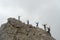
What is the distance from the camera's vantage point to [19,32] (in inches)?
2351

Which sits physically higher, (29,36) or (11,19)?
(11,19)

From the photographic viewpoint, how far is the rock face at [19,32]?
57669 millimetres

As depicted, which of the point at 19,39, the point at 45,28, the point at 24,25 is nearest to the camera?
the point at 19,39

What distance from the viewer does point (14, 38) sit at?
57.7 metres

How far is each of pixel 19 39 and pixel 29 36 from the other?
12.3 ft

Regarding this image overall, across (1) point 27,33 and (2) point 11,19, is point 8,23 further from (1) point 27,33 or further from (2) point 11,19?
(1) point 27,33

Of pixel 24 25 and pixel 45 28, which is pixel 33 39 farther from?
pixel 45 28

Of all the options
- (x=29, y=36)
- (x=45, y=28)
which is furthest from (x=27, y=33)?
(x=45, y=28)

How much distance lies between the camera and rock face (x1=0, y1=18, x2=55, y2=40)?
57.7 metres

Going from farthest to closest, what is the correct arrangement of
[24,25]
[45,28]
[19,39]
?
[45,28] → [24,25] → [19,39]

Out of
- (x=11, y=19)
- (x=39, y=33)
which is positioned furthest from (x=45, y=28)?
(x=11, y=19)

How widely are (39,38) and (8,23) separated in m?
11.7

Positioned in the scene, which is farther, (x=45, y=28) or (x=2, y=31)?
(x=45, y=28)

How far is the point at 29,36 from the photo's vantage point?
195 feet
